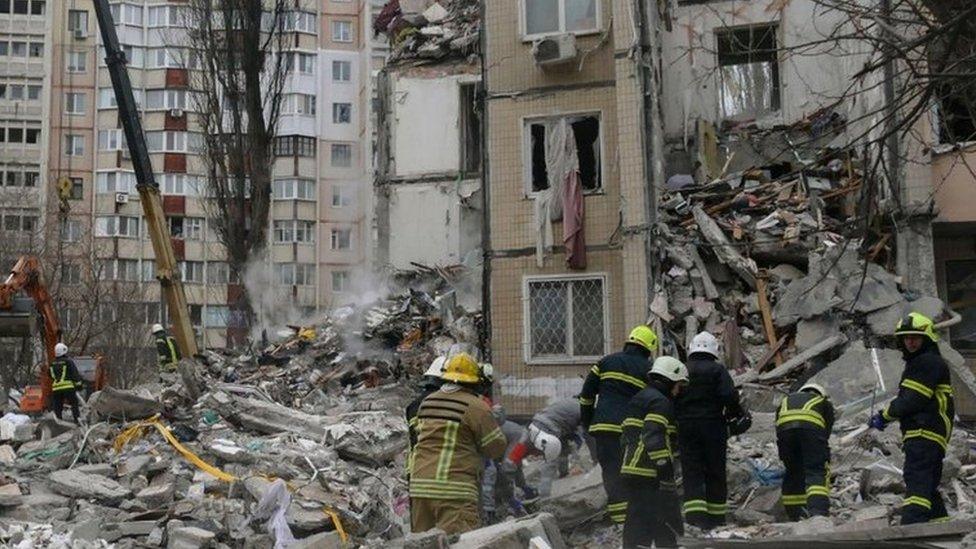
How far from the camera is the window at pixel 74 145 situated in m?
58.1

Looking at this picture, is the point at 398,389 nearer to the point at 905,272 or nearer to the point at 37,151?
the point at 905,272

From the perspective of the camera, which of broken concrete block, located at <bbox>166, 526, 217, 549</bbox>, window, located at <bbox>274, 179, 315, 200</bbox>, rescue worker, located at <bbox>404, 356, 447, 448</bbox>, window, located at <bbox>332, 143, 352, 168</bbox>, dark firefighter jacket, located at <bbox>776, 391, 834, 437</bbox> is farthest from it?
window, located at <bbox>332, 143, 352, 168</bbox>

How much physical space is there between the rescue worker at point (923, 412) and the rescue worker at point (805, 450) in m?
0.66

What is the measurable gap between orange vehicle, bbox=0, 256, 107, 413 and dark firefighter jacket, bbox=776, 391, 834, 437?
1211 cm

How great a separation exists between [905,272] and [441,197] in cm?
1182

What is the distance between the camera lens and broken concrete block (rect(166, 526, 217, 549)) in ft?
32.2

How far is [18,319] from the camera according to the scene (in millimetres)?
17125

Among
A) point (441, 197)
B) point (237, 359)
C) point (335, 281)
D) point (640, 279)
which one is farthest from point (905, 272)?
point (335, 281)

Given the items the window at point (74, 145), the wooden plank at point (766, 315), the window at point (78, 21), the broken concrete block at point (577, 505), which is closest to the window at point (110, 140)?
the window at point (74, 145)

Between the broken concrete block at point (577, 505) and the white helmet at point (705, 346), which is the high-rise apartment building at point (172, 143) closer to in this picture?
the broken concrete block at point (577, 505)

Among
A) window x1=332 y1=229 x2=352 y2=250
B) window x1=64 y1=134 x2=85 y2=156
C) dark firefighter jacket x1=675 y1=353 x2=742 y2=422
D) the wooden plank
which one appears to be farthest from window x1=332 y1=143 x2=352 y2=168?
dark firefighter jacket x1=675 y1=353 x2=742 y2=422

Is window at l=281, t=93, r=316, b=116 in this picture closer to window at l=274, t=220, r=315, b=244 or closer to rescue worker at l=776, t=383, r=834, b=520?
window at l=274, t=220, r=315, b=244

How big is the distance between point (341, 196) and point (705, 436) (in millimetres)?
52208

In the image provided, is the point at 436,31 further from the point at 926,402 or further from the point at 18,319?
the point at 926,402
